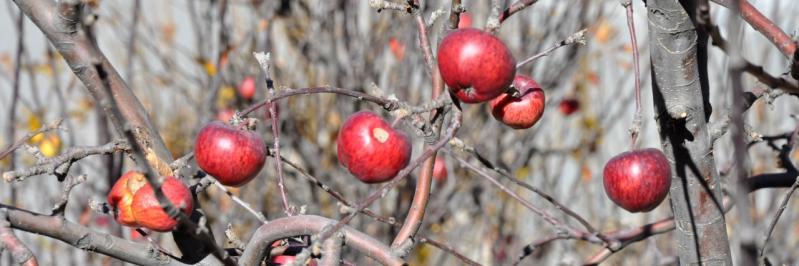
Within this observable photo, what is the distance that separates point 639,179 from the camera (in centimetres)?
114

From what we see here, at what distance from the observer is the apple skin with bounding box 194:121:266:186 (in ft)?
3.66

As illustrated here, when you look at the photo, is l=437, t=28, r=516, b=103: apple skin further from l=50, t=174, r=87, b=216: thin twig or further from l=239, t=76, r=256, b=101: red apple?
l=239, t=76, r=256, b=101: red apple

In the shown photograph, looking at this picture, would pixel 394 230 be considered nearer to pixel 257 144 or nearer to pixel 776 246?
pixel 776 246

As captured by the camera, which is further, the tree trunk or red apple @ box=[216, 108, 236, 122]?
red apple @ box=[216, 108, 236, 122]

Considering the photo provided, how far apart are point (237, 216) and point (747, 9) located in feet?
8.75

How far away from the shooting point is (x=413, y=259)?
3.71 meters

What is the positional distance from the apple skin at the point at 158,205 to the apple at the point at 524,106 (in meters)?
0.43

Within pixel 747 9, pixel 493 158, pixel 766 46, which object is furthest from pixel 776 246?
pixel 747 9

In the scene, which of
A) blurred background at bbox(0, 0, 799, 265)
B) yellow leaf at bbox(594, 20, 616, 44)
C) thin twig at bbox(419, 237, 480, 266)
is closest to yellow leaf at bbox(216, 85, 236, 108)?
blurred background at bbox(0, 0, 799, 265)

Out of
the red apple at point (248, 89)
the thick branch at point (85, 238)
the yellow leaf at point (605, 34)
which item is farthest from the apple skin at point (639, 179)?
the yellow leaf at point (605, 34)

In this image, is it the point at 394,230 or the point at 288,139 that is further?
the point at 288,139

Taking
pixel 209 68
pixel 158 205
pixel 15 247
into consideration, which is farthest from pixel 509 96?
pixel 209 68

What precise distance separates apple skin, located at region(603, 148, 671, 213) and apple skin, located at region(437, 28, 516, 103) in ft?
0.69

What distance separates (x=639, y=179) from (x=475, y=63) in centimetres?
28
